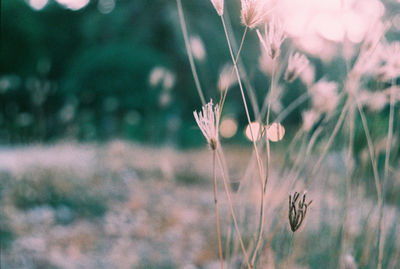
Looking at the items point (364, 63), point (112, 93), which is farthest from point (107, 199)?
point (112, 93)

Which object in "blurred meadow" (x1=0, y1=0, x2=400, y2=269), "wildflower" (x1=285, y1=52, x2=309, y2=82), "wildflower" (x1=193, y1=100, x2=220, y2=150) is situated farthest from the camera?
"blurred meadow" (x1=0, y1=0, x2=400, y2=269)


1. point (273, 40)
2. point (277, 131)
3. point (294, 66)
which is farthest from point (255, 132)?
point (273, 40)

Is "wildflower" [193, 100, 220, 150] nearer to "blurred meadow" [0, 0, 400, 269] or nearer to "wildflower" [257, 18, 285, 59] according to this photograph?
"blurred meadow" [0, 0, 400, 269]

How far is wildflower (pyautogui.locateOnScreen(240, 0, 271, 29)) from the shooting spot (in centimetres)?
53

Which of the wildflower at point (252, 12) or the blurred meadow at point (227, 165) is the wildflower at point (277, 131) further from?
the wildflower at point (252, 12)

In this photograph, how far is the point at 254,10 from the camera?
1.74 ft

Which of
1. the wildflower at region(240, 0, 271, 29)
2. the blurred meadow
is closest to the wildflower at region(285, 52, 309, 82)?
the blurred meadow

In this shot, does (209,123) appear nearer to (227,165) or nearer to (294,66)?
(294,66)

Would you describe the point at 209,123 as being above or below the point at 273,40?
below

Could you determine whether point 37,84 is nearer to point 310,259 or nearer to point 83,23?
point 310,259

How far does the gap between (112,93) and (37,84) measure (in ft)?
15.1

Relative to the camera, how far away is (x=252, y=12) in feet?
1.74

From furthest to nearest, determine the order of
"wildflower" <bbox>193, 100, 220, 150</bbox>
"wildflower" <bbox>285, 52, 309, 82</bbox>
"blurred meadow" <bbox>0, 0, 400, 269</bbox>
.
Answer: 1. "blurred meadow" <bbox>0, 0, 400, 269</bbox>
2. "wildflower" <bbox>285, 52, 309, 82</bbox>
3. "wildflower" <bbox>193, 100, 220, 150</bbox>

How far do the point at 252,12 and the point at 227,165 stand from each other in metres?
3.08
